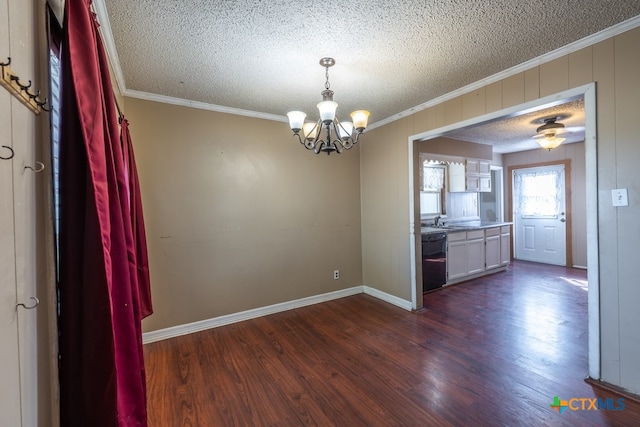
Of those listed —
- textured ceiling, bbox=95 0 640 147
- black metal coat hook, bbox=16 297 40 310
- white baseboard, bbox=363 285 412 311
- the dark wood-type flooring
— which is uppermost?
textured ceiling, bbox=95 0 640 147

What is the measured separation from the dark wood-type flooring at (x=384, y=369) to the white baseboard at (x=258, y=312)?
9 centimetres

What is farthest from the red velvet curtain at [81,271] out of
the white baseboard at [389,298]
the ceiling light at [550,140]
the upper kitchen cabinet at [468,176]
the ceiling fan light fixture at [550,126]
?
the upper kitchen cabinet at [468,176]

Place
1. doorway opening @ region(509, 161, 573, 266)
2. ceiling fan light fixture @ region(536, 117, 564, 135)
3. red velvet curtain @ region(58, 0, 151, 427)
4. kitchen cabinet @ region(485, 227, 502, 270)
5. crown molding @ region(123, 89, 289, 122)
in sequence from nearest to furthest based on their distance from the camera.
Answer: red velvet curtain @ region(58, 0, 151, 427) → crown molding @ region(123, 89, 289, 122) → ceiling fan light fixture @ region(536, 117, 564, 135) → kitchen cabinet @ region(485, 227, 502, 270) → doorway opening @ region(509, 161, 573, 266)

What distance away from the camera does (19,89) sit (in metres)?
0.75

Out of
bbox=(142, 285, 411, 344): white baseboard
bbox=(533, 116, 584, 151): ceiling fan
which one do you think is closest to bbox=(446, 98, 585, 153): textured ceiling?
bbox=(533, 116, 584, 151): ceiling fan

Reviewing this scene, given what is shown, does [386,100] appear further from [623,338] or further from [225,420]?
[225,420]

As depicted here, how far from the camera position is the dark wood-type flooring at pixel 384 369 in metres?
1.74

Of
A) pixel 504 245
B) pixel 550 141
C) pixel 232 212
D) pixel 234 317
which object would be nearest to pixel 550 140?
pixel 550 141

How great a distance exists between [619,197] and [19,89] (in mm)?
2973

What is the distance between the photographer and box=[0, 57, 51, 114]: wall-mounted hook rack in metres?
0.68

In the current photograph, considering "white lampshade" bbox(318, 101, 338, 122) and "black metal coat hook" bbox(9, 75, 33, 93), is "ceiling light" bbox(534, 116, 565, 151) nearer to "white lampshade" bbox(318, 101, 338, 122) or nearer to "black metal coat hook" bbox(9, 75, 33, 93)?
"white lampshade" bbox(318, 101, 338, 122)

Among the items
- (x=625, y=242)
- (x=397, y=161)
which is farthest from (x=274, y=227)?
(x=625, y=242)

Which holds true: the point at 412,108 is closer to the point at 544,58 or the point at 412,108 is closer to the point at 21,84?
the point at 544,58

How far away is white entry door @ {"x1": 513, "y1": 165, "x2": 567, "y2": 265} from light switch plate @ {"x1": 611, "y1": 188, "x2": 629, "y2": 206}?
453 centimetres
